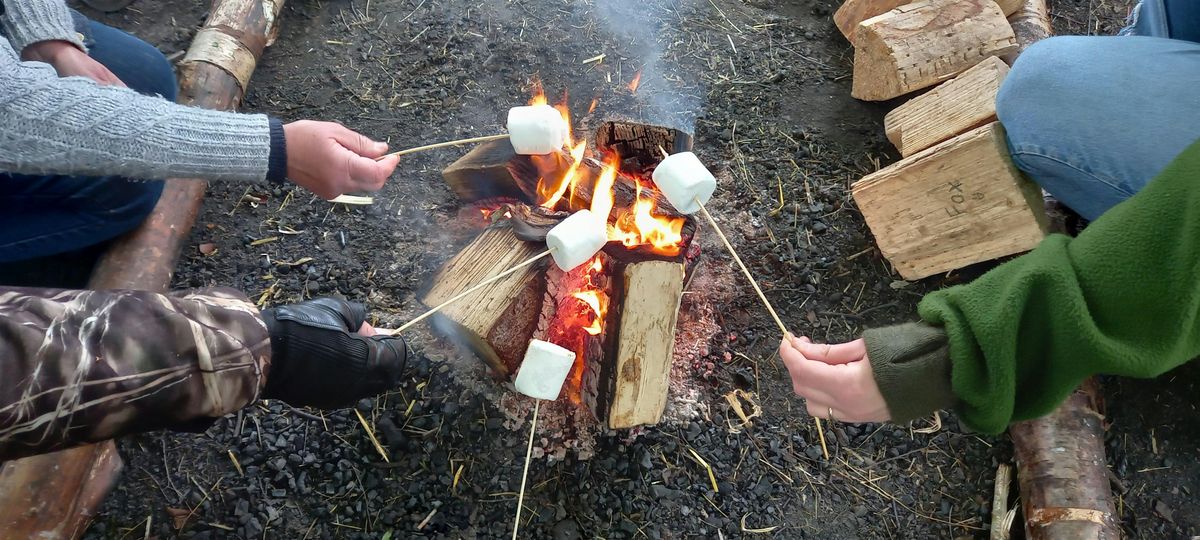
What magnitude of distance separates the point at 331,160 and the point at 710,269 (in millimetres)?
1619

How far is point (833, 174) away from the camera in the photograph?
3.27m

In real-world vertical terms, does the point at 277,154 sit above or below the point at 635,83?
above

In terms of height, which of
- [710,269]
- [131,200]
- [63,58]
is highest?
[63,58]

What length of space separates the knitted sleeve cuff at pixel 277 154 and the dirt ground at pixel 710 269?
2.59 feet

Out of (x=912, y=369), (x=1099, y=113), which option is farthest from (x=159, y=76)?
(x=1099, y=113)

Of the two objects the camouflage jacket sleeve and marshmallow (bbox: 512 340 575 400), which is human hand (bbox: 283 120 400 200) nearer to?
the camouflage jacket sleeve

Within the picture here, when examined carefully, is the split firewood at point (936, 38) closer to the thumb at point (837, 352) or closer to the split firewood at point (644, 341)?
the split firewood at point (644, 341)

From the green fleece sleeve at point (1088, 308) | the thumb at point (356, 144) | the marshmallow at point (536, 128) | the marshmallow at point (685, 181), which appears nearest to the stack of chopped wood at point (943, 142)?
the marshmallow at point (685, 181)

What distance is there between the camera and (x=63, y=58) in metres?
2.38

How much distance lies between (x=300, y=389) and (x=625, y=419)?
1.11 metres

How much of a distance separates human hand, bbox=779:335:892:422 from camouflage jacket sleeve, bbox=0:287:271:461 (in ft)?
5.12

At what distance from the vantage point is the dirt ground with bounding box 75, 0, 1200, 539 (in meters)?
2.40

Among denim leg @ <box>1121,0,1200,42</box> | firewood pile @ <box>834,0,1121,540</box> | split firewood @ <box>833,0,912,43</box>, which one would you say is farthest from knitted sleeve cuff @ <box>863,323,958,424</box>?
split firewood @ <box>833,0,912,43</box>

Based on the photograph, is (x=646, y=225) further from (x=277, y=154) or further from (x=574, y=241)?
(x=277, y=154)
